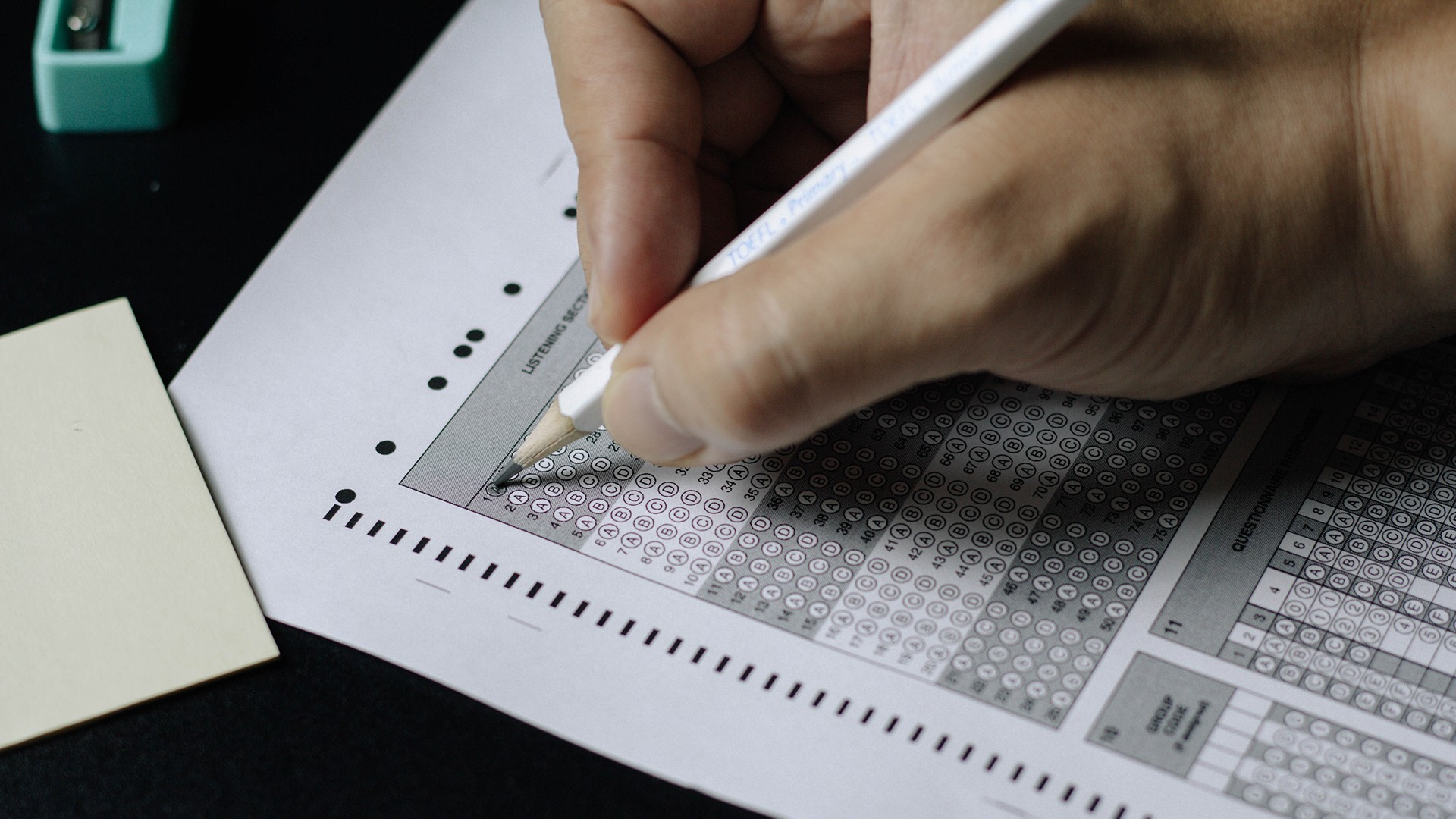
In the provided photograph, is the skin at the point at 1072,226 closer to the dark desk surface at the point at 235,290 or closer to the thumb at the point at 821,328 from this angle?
the thumb at the point at 821,328

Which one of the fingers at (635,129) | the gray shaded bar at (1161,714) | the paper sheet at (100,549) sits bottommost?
the paper sheet at (100,549)

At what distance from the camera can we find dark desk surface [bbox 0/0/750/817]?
51 cm

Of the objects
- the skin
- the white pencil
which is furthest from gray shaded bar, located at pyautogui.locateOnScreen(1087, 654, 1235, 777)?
the white pencil

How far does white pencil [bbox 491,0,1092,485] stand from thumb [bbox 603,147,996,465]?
0.08 feet

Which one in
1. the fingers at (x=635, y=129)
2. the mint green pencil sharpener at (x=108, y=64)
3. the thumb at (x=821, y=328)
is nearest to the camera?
the thumb at (x=821, y=328)

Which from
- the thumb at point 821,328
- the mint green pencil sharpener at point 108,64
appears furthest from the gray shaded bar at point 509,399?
the mint green pencil sharpener at point 108,64

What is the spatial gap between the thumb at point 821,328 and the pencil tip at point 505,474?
0.14m

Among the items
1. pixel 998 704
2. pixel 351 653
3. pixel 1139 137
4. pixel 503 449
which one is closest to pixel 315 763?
pixel 351 653

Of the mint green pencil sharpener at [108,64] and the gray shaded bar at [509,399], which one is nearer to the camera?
the gray shaded bar at [509,399]

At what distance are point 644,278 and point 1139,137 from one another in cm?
22

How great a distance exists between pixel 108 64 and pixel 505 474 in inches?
14.5

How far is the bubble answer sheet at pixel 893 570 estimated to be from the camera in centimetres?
50

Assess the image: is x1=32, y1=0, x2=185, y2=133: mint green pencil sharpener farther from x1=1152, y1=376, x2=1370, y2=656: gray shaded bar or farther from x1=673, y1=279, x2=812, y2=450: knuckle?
x1=1152, y1=376, x2=1370, y2=656: gray shaded bar

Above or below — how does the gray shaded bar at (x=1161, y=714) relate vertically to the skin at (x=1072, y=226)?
below
